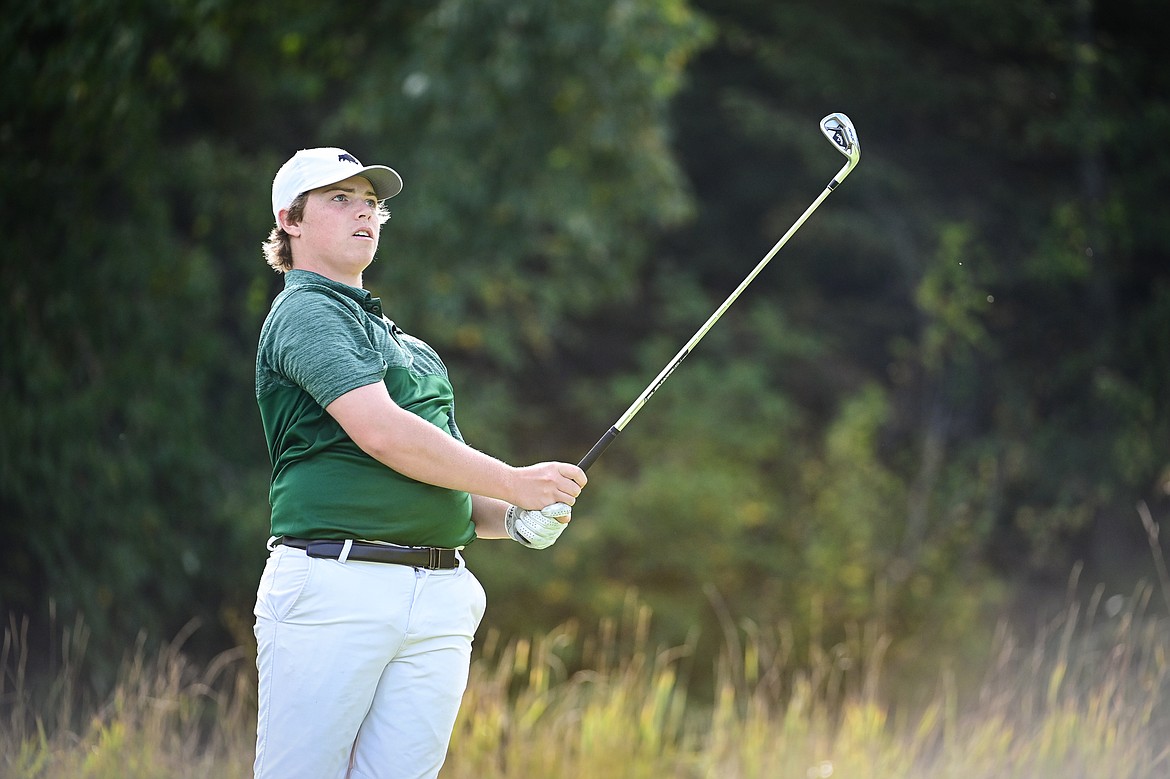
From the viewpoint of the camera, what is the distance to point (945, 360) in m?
9.95

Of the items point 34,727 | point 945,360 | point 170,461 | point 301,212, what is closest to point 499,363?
point 170,461

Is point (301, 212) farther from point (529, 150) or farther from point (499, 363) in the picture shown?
point (499, 363)

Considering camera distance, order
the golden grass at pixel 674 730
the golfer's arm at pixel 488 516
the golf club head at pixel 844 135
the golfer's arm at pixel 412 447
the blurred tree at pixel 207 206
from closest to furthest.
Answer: the golfer's arm at pixel 412 447, the golfer's arm at pixel 488 516, the golf club head at pixel 844 135, the golden grass at pixel 674 730, the blurred tree at pixel 207 206

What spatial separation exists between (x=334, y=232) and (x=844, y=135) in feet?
3.72

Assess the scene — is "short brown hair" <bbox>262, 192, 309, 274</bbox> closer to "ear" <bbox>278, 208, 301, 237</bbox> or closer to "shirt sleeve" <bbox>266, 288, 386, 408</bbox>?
"ear" <bbox>278, 208, 301, 237</bbox>

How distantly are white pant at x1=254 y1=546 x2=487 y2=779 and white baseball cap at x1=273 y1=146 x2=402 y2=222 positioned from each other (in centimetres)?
61

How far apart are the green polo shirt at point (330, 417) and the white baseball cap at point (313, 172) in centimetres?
14

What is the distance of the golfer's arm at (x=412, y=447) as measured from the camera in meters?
2.09

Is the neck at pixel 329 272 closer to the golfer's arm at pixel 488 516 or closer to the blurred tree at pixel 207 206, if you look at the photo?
the golfer's arm at pixel 488 516

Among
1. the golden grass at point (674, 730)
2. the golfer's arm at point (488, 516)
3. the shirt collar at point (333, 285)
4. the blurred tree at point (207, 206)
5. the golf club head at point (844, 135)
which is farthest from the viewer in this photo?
the blurred tree at point (207, 206)

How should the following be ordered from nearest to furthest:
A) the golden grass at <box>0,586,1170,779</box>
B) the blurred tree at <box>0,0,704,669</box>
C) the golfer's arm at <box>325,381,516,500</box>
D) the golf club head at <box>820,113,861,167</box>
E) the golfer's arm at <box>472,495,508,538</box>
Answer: the golfer's arm at <box>325,381,516,500</box>
the golfer's arm at <box>472,495,508,538</box>
the golf club head at <box>820,113,861,167</box>
the golden grass at <box>0,586,1170,779</box>
the blurred tree at <box>0,0,704,669</box>

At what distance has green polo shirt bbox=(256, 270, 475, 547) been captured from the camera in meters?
2.11

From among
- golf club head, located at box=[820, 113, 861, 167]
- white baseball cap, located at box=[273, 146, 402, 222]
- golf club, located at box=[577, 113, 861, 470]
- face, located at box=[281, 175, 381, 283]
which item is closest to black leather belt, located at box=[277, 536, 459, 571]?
golf club, located at box=[577, 113, 861, 470]

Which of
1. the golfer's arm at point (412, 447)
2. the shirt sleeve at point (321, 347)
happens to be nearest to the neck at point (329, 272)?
the shirt sleeve at point (321, 347)
